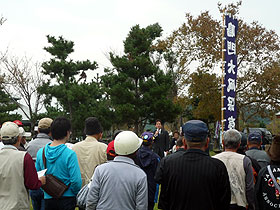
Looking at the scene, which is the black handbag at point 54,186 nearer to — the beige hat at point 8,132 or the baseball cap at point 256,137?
the beige hat at point 8,132

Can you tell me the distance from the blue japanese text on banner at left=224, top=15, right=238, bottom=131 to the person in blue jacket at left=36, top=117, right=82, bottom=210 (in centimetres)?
839

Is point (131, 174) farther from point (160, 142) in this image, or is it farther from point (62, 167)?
point (160, 142)

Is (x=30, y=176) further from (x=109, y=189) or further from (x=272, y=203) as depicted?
(x=272, y=203)

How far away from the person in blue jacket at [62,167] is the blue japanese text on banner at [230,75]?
8.39 metres

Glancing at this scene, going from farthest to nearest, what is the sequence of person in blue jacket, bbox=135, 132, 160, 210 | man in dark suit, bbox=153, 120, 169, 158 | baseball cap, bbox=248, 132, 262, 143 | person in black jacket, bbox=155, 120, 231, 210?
1. man in dark suit, bbox=153, 120, 169, 158
2. person in blue jacket, bbox=135, 132, 160, 210
3. baseball cap, bbox=248, 132, 262, 143
4. person in black jacket, bbox=155, 120, 231, 210

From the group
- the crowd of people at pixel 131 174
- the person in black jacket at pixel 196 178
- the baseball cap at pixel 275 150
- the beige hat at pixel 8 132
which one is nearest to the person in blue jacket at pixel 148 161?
the crowd of people at pixel 131 174

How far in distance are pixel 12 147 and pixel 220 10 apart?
21552 mm

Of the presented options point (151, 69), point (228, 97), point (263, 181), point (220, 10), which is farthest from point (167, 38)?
point (263, 181)

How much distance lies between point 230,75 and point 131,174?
31.1 feet

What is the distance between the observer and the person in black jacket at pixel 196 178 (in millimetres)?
2857

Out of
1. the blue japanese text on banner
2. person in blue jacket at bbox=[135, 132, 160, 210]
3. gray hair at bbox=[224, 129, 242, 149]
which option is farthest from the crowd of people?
the blue japanese text on banner

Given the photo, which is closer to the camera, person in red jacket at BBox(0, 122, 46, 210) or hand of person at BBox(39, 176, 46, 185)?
person in red jacket at BBox(0, 122, 46, 210)

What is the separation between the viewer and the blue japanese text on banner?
1170 cm

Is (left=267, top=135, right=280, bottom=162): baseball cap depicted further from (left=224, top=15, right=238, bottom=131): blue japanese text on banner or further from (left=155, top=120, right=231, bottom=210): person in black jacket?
(left=224, top=15, right=238, bottom=131): blue japanese text on banner
